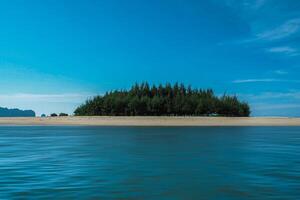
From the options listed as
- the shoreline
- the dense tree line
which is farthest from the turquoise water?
the dense tree line

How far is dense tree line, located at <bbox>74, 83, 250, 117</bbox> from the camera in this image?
147 m

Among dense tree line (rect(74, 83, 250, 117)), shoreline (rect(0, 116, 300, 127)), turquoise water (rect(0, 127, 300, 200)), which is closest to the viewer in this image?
turquoise water (rect(0, 127, 300, 200))

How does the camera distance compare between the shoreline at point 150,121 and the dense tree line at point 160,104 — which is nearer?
the shoreline at point 150,121

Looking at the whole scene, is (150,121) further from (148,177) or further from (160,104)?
(148,177)

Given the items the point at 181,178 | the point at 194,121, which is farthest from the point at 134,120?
A: the point at 181,178

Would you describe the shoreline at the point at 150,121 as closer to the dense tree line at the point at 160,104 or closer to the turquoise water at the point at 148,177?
the dense tree line at the point at 160,104

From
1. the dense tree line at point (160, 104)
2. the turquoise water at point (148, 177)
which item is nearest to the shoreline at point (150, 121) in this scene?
the dense tree line at point (160, 104)

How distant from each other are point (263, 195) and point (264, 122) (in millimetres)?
119308

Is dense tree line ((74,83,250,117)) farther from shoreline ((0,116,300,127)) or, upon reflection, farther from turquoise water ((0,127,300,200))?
turquoise water ((0,127,300,200))

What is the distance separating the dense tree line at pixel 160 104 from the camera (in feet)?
482

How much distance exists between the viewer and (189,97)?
15612cm

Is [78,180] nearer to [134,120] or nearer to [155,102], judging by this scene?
[134,120]

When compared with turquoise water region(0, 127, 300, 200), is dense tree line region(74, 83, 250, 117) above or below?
above

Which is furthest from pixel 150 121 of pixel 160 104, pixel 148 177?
pixel 148 177
